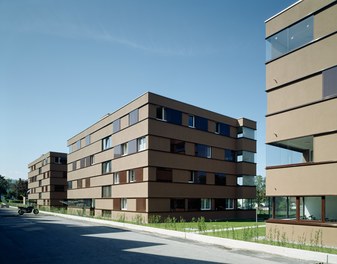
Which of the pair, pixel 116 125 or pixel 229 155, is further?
pixel 229 155

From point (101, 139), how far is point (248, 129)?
1909cm

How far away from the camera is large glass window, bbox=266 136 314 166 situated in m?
19.0

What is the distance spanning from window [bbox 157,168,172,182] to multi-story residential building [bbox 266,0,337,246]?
1381 cm

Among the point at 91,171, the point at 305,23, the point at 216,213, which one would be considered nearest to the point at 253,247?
the point at 305,23

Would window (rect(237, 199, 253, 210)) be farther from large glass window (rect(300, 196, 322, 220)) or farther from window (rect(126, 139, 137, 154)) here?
large glass window (rect(300, 196, 322, 220))

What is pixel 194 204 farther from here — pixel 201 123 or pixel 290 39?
pixel 290 39

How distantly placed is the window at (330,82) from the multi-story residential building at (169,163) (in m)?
17.3

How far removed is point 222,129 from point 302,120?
21661 millimetres

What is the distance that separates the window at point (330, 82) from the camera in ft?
55.2

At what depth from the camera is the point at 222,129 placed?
131 feet

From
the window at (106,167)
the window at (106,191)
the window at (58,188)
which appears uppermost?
the window at (106,167)

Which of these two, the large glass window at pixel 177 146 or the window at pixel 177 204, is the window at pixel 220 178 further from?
the large glass window at pixel 177 146

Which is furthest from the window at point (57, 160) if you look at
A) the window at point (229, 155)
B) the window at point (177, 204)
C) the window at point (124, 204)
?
the window at point (177, 204)

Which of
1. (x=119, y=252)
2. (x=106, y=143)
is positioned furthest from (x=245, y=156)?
(x=119, y=252)
